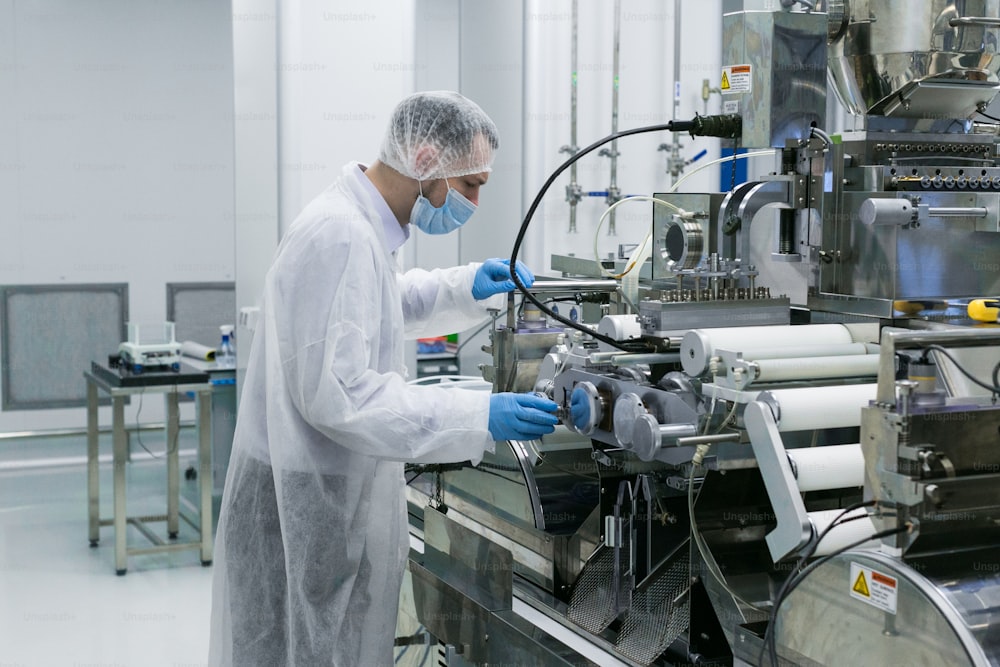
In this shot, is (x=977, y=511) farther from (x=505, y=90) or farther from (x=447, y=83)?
(x=447, y=83)

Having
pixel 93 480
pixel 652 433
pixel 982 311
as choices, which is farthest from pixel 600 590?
pixel 93 480

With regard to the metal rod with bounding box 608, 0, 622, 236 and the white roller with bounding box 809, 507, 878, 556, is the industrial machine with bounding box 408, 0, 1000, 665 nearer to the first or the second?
the white roller with bounding box 809, 507, 878, 556

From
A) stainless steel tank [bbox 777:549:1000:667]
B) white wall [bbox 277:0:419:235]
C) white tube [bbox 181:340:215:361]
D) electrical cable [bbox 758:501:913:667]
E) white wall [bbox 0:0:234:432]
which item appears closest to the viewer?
stainless steel tank [bbox 777:549:1000:667]

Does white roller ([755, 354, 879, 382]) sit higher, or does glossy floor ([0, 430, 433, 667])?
white roller ([755, 354, 879, 382])

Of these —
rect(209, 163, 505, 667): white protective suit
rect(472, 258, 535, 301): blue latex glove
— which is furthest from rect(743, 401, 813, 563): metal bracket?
rect(472, 258, 535, 301): blue latex glove

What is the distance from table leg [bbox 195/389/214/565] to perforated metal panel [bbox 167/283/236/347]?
1.86 meters

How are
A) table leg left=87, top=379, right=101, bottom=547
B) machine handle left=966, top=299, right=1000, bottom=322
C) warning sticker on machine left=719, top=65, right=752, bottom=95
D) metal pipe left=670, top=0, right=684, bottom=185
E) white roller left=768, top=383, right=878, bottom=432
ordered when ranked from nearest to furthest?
white roller left=768, top=383, right=878, bottom=432, machine handle left=966, top=299, right=1000, bottom=322, warning sticker on machine left=719, top=65, right=752, bottom=95, metal pipe left=670, top=0, right=684, bottom=185, table leg left=87, top=379, right=101, bottom=547

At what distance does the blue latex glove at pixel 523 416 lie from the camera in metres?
1.59

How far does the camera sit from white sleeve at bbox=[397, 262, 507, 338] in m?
2.18

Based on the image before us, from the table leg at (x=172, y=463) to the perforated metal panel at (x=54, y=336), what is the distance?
155 centimetres

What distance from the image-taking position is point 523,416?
1.59 meters

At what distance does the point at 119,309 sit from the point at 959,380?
16.4 feet

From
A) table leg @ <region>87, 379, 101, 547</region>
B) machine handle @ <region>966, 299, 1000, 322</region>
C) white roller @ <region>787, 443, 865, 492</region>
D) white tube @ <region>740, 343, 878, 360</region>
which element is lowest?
table leg @ <region>87, 379, 101, 547</region>

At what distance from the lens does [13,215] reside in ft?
17.5
